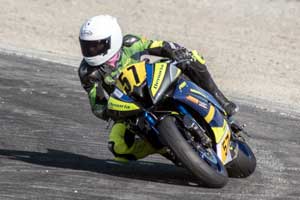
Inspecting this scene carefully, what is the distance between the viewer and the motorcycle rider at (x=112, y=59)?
686cm

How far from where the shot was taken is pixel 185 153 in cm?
630

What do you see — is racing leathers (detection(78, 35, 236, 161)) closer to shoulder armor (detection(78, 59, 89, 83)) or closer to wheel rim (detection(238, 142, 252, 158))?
shoulder armor (detection(78, 59, 89, 83))

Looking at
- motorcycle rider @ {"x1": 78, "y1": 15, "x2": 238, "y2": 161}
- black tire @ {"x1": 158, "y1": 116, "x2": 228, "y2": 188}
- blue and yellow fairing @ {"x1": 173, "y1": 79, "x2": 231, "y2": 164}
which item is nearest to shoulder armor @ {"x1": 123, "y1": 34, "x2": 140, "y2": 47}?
Answer: motorcycle rider @ {"x1": 78, "y1": 15, "x2": 238, "y2": 161}

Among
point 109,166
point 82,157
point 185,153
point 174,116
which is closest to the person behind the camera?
point 185,153

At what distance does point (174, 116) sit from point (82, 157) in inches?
74.9

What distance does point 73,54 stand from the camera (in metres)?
19.8

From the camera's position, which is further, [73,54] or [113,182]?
[73,54]

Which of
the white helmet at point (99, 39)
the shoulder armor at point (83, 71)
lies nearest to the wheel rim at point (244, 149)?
the white helmet at point (99, 39)

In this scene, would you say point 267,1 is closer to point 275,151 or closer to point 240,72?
point 240,72

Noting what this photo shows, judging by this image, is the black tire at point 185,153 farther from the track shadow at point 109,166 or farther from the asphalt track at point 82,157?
the track shadow at point 109,166

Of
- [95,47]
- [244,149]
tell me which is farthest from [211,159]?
[95,47]

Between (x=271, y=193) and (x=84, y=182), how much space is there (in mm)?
1450

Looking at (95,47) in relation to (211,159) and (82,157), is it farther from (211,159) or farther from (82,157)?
(82,157)

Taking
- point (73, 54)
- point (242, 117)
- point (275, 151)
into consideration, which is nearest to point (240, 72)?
point (73, 54)
